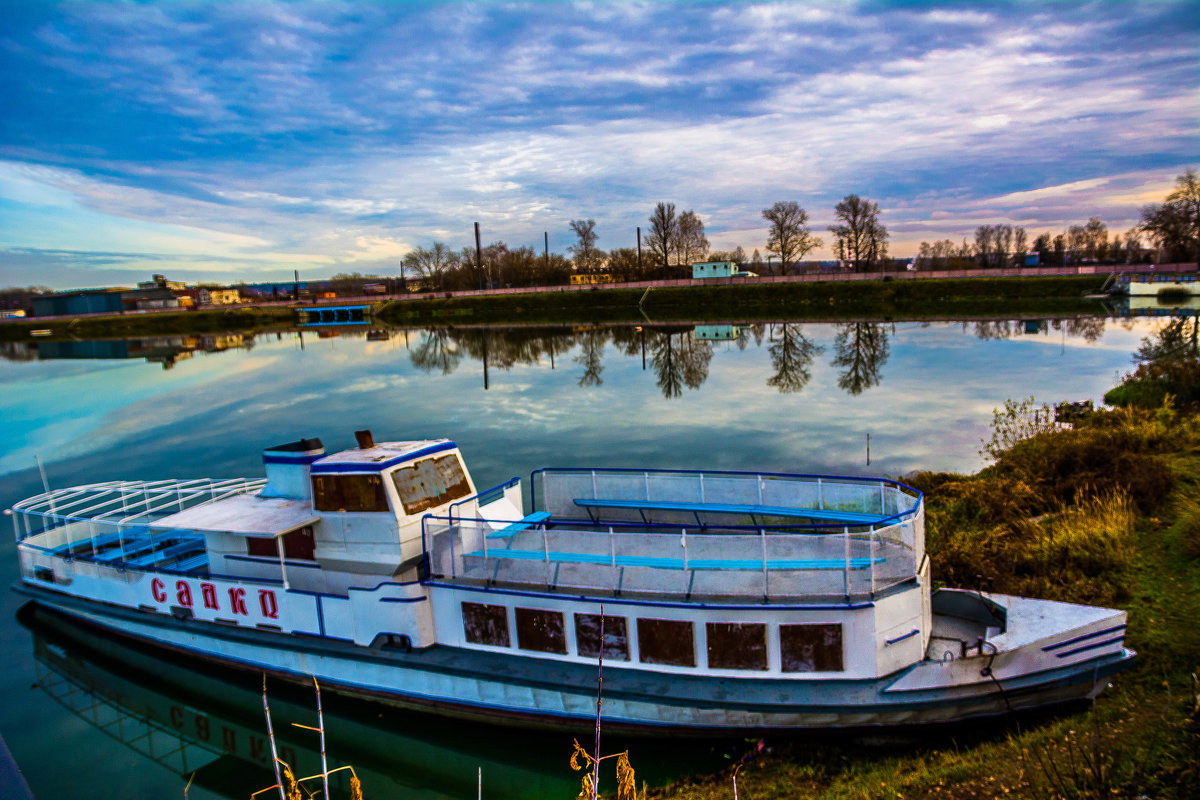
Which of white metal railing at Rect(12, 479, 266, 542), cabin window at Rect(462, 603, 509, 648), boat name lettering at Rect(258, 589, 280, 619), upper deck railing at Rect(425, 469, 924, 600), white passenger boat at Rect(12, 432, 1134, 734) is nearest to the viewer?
white passenger boat at Rect(12, 432, 1134, 734)

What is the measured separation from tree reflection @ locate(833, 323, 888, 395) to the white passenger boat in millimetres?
24480

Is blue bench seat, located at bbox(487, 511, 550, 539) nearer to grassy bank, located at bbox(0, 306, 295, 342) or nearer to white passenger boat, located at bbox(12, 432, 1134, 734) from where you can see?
white passenger boat, located at bbox(12, 432, 1134, 734)

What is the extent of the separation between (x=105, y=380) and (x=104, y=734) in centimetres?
5256

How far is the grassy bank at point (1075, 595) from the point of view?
7047 millimetres

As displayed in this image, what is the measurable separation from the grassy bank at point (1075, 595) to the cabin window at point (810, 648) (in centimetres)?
104

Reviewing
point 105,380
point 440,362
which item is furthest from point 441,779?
point 105,380

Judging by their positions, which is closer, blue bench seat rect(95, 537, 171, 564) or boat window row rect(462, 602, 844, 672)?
boat window row rect(462, 602, 844, 672)

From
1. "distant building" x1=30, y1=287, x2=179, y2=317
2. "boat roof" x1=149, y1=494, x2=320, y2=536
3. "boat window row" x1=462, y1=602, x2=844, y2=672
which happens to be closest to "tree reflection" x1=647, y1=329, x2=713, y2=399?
"boat roof" x1=149, y1=494, x2=320, y2=536

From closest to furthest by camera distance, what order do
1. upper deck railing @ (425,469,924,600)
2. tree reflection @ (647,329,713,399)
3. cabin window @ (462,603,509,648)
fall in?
upper deck railing @ (425,469,924,600) < cabin window @ (462,603,509,648) < tree reflection @ (647,329,713,399)

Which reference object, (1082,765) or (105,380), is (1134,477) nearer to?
(1082,765)

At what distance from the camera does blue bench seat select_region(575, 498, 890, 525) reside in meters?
11.5

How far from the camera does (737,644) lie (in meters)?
9.77

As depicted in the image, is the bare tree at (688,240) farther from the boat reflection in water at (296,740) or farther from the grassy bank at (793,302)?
the boat reflection in water at (296,740)

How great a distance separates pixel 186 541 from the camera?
16.7 meters
